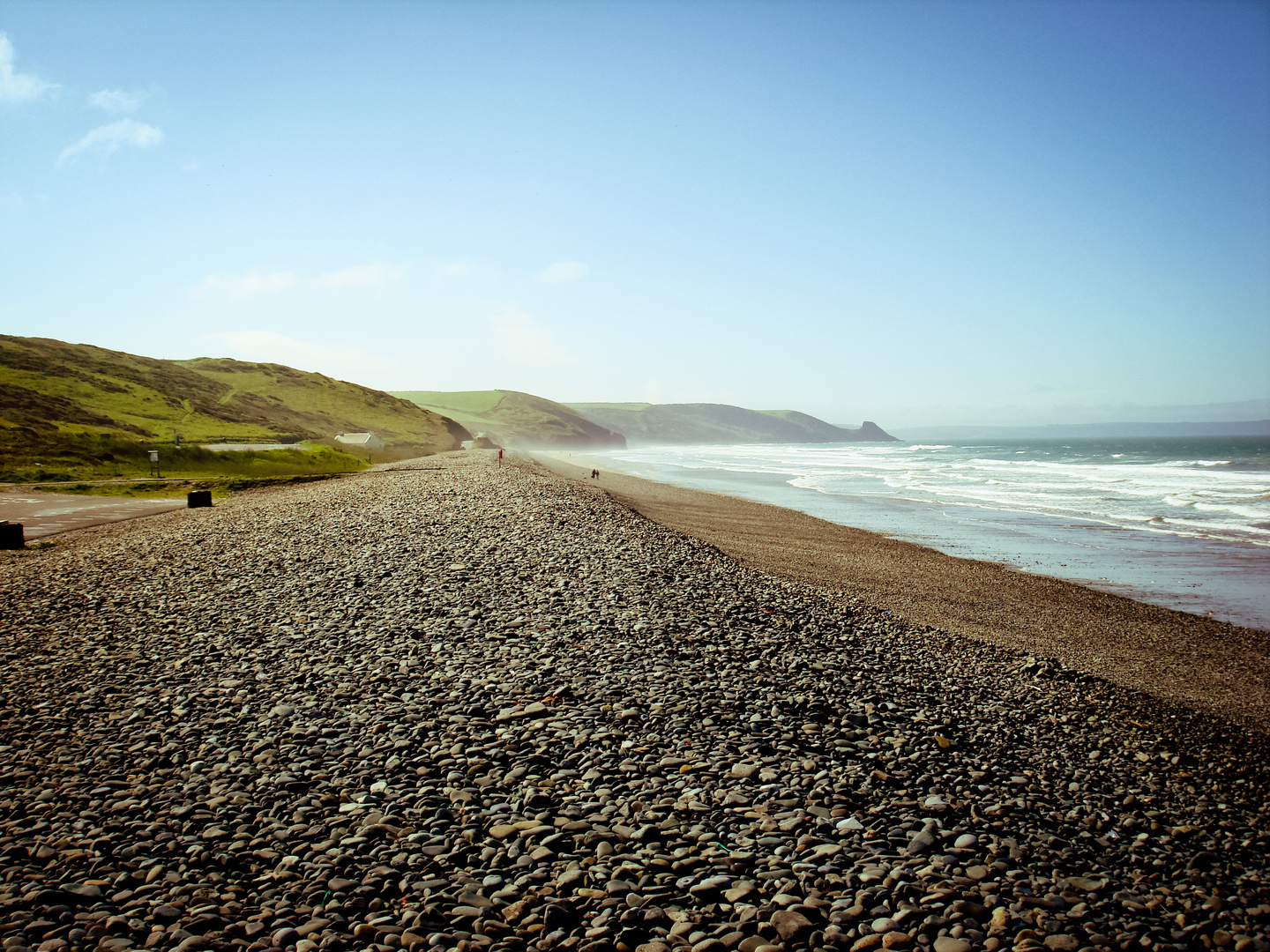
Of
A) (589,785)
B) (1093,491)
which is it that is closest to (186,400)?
(1093,491)

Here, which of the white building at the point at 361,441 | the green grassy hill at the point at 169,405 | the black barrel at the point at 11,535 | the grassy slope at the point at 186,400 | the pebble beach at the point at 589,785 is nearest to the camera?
the pebble beach at the point at 589,785

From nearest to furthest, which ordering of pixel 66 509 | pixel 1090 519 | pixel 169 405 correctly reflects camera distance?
1. pixel 66 509
2. pixel 1090 519
3. pixel 169 405

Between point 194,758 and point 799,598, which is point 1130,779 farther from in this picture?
point 194,758

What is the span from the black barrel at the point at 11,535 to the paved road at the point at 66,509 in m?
2.23

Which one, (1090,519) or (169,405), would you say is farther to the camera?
(169,405)

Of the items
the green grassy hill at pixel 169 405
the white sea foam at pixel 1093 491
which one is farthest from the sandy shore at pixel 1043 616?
the green grassy hill at pixel 169 405

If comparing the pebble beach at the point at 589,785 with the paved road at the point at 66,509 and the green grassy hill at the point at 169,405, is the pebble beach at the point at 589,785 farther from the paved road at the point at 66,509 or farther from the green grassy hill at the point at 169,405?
the green grassy hill at the point at 169,405

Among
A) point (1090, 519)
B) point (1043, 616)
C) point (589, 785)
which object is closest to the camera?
point (589, 785)

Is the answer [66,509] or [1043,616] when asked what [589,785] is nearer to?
[1043,616]

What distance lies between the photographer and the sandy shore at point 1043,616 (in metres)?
9.68

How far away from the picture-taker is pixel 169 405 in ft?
264

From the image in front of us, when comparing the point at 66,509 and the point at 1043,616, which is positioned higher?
the point at 66,509

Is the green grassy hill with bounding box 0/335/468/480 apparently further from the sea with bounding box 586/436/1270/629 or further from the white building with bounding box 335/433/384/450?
the sea with bounding box 586/436/1270/629

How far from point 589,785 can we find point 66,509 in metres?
29.3
